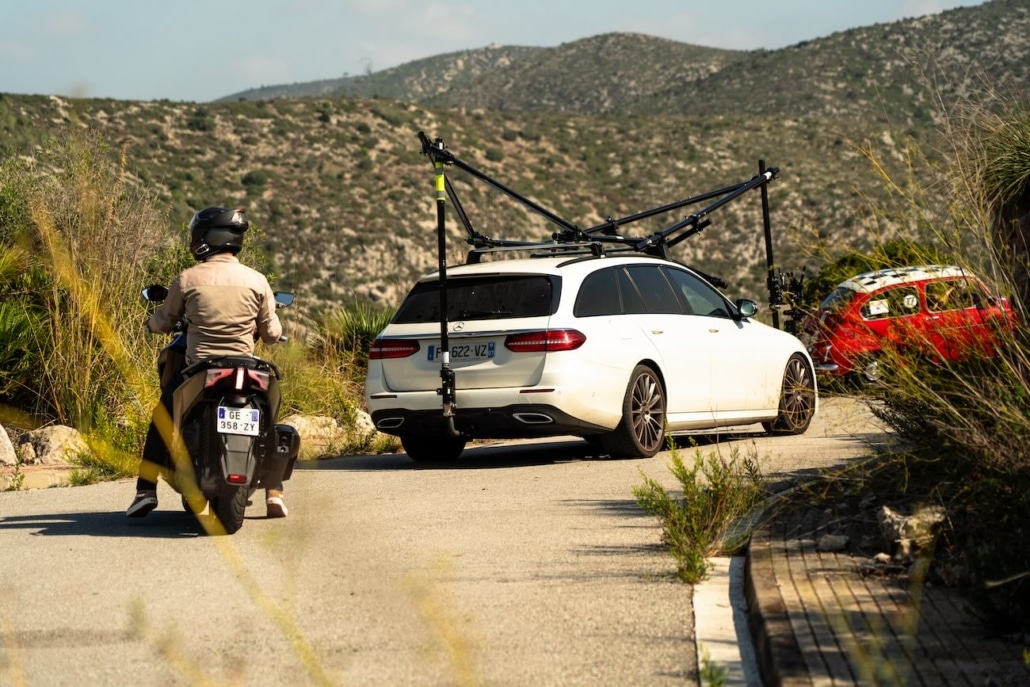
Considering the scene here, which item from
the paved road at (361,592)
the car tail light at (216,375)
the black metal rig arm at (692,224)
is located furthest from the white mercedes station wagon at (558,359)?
the car tail light at (216,375)

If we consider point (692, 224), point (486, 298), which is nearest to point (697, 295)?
point (486, 298)

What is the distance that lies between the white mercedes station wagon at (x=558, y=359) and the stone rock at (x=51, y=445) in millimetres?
3306

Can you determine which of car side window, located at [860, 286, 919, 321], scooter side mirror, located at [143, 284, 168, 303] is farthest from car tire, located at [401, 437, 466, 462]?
car side window, located at [860, 286, 919, 321]

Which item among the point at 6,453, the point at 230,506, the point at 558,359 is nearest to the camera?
the point at 230,506

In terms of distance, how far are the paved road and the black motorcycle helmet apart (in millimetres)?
1727

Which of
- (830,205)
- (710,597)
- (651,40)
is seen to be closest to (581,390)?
(710,597)

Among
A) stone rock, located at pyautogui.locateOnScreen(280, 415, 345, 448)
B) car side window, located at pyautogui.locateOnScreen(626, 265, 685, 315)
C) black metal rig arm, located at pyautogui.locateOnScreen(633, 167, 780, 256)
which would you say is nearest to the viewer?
car side window, located at pyautogui.locateOnScreen(626, 265, 685, 315)

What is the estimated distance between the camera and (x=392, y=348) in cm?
1329

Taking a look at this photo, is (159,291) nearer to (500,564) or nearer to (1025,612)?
(500,564)

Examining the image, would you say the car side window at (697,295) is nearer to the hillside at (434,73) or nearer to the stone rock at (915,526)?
the stone rock at (915,526)

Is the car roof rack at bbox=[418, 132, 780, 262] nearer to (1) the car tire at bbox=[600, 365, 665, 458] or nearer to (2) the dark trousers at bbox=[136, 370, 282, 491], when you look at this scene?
(1) the car tire at bbox=[600, 365, 665, 458]

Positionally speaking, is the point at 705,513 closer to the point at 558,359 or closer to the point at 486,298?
the point at 558,359

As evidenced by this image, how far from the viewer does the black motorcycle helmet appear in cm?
955

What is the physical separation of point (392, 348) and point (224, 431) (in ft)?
14.4
